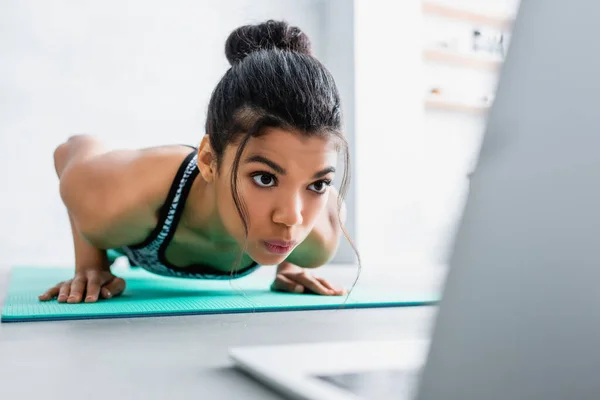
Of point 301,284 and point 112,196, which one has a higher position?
point 112,196

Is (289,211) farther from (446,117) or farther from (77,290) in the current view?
(446,117)

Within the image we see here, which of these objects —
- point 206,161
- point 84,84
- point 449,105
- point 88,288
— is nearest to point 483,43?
point 449,105

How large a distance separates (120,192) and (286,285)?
544 millimetres

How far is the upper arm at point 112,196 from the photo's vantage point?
4.25 ft

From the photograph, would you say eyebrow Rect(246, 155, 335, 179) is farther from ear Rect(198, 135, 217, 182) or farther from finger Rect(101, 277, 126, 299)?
finger Rect(101, 277, 126, 299)

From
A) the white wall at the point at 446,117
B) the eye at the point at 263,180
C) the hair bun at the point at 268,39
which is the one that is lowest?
the white wall at the point at 446,117

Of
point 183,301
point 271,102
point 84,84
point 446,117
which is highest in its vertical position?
point 271,102

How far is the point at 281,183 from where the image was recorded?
3.66 feet

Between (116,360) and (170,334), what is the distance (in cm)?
20

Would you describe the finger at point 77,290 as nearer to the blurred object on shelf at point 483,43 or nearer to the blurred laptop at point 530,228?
the blurred laptop at point 530,228

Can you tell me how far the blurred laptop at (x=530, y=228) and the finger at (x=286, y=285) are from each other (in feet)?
4.53

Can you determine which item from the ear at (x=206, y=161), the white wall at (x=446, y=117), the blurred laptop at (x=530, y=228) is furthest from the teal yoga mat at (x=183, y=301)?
the white wall at (x=446, y=117)

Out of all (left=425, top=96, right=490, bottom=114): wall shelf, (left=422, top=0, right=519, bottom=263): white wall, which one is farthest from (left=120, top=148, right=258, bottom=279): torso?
(left=425, top=96, right=490, bottom=114): wall shelf

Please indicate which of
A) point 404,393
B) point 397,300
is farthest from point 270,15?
point 404,393
